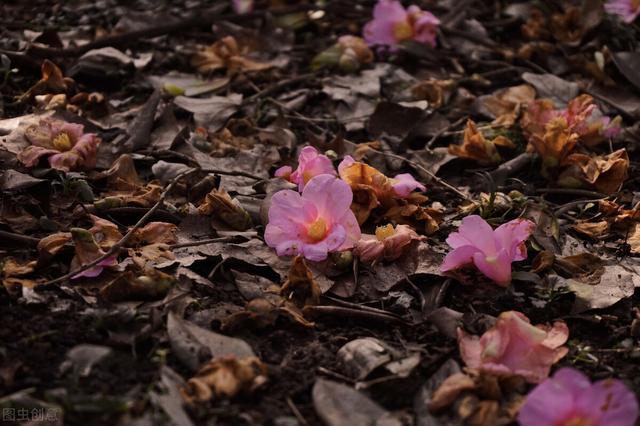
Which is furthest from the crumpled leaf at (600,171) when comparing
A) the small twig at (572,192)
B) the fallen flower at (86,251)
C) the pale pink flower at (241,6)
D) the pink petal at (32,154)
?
the pale pink flower at (241,6)

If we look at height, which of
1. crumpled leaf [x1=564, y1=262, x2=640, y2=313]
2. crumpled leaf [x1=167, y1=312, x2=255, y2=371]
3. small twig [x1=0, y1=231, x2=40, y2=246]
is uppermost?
small twig [x1=0, y1=231, x2=40, y2=246]

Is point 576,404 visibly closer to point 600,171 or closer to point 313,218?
point 313,218

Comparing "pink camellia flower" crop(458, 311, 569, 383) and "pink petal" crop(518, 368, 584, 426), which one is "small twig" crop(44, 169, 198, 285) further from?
"pink petal" crop(518, 368, 584, 426)

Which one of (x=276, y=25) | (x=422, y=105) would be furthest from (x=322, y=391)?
(x=276, y=25)

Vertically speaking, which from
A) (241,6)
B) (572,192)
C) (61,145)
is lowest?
(572,192)

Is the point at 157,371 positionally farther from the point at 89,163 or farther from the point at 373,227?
the point at 89,163

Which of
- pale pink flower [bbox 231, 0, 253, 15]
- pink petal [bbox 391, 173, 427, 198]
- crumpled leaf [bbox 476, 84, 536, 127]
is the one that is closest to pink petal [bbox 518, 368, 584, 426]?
pink petal [bbox 391, 173, 427, 198]

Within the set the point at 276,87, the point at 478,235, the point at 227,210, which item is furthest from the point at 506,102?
the point at 227,210
